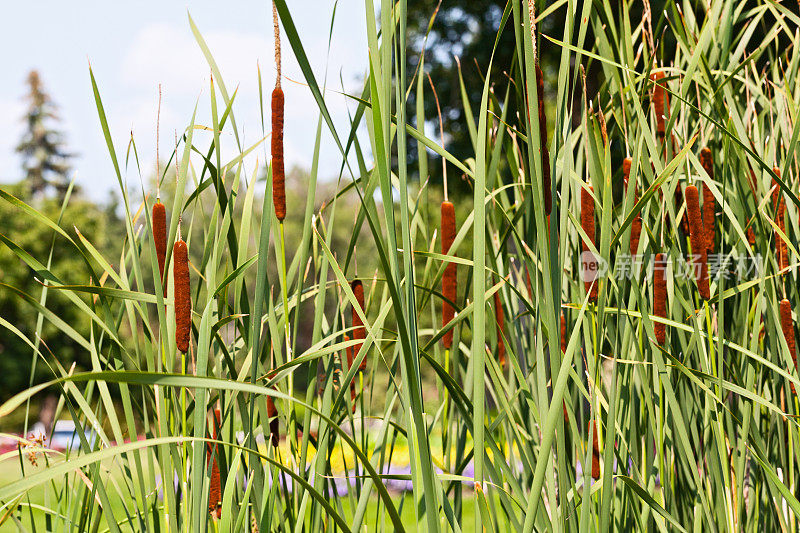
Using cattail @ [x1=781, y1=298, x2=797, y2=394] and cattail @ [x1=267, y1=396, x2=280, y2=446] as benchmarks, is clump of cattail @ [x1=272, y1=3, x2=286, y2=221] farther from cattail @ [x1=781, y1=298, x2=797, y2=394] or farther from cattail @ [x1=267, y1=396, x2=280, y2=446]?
cattail @ [x1=781, y1=298, x2=797, y2=394]

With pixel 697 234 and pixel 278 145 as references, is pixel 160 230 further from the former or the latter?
pixel 697 234

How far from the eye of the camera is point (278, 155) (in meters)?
0.63

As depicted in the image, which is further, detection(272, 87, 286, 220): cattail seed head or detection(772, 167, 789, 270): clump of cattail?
detection(772, 167, 789, 270): clump of cattail

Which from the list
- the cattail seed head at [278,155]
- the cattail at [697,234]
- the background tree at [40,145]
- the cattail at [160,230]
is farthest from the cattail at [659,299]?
the background tree at [40,145]

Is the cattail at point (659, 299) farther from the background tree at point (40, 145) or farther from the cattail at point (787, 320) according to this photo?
the background tree at point (40, 145)

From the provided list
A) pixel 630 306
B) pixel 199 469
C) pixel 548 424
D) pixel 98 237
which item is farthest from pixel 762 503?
pixel 98 237

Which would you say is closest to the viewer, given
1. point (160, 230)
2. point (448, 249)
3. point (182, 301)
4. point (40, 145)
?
point (182, 301)

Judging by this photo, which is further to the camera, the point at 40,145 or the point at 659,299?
the point at 40,145

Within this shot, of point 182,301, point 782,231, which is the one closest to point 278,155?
point 182,301

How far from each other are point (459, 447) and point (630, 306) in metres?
0.29

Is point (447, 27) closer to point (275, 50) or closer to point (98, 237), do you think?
point (275, 50)

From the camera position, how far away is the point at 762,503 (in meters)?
1.08

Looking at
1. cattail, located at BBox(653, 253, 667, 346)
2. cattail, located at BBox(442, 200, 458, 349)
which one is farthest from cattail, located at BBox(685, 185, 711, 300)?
cattail, located at BBox(442, 200, 458, 349)

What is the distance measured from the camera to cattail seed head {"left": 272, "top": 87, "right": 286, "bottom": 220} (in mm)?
620
